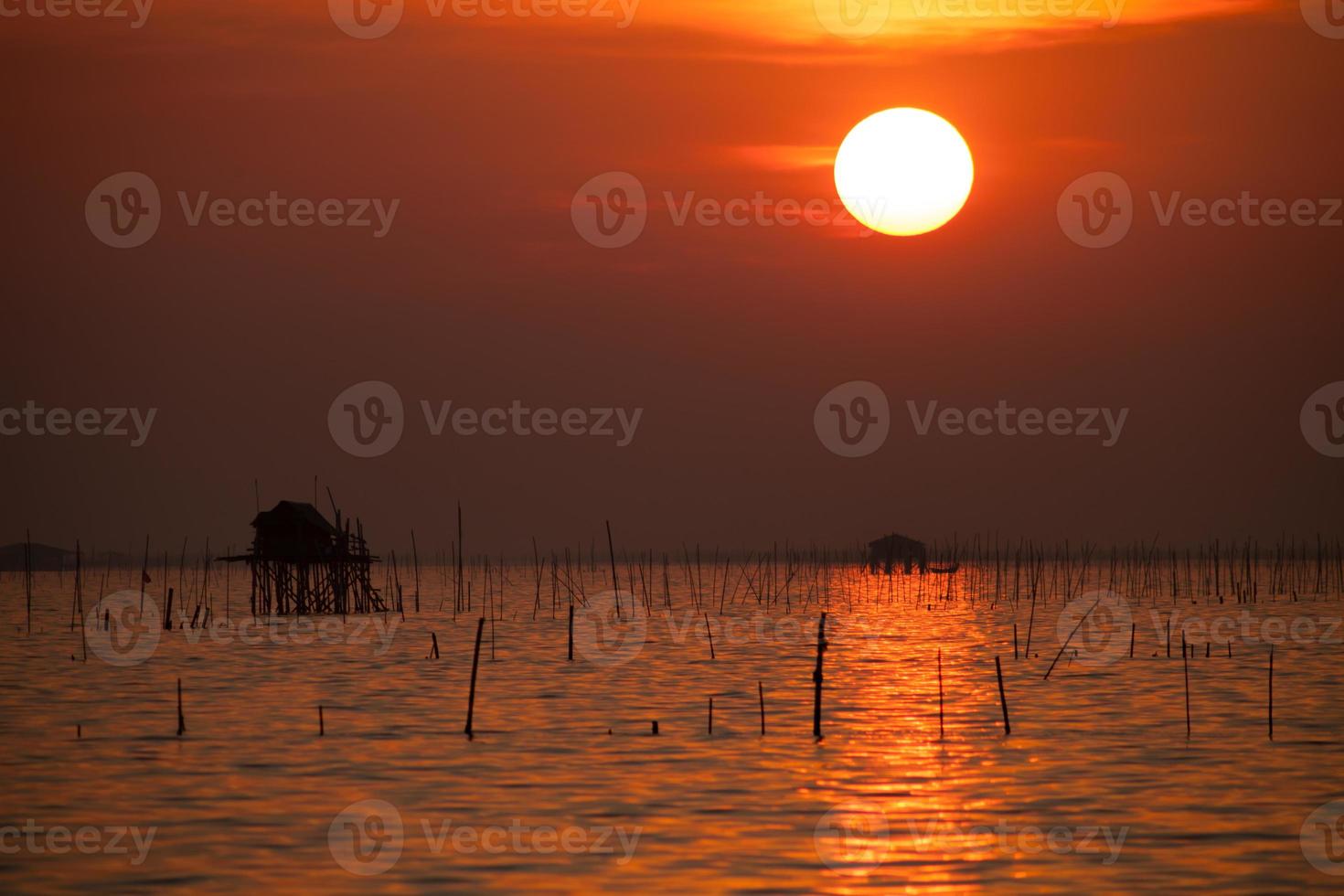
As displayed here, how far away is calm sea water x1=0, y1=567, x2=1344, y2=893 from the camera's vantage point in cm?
1548

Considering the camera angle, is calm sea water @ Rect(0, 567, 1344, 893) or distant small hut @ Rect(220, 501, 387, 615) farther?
distant small hut @ Rect(220, 501, 387, 615)

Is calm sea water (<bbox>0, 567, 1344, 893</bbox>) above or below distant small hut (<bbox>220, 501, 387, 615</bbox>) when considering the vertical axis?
below

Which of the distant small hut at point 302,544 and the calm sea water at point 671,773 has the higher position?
the distant small hut at point 302,544

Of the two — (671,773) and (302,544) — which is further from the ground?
(302,544)

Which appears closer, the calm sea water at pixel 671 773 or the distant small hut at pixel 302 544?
the calm sea water at pixel 671 773

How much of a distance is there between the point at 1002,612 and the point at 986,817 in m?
44.9

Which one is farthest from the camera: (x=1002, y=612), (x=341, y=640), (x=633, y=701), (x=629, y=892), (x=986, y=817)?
(x=1002, y=612)

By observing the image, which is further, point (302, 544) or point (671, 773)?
point (302, 544)

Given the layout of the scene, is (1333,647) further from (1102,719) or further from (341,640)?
(341,640)

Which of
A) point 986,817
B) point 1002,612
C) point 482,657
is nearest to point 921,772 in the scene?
point 986,817

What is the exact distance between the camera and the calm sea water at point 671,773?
15.5 meters

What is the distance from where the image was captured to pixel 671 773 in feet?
68.3

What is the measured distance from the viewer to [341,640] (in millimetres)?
45250

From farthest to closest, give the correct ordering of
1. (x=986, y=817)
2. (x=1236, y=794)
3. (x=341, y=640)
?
(x=341, y=640) → (x=1236, y=794) → (x=986, y=817)
